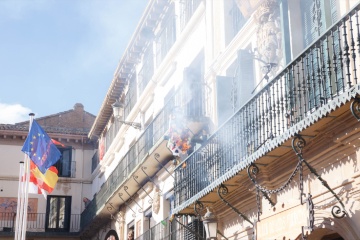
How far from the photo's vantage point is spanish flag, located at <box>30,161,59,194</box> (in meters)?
25.0

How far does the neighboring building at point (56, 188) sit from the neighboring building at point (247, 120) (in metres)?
11.2

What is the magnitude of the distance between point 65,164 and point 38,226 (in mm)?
3543

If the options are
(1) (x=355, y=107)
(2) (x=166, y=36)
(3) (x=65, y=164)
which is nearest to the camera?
(1) (x=355, y=107)

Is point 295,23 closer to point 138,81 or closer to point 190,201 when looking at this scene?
point 190,201

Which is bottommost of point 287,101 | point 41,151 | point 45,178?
point 287,101

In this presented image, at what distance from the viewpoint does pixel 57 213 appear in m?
36.0

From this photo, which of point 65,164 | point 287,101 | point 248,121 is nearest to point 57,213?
point 65,164

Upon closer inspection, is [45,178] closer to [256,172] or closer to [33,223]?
[33,223]

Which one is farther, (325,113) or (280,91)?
(280,91)

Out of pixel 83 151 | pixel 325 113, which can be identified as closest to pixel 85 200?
pixel 83 151

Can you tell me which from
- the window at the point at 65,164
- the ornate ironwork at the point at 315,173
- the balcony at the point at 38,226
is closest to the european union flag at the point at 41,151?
the balcony at the point at 38,226

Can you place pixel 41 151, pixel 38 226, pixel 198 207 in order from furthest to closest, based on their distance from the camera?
pixel 38 226
pixel 41 151
pixel 198 207

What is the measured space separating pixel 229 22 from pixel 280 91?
5.67 m

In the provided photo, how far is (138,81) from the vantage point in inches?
1029
